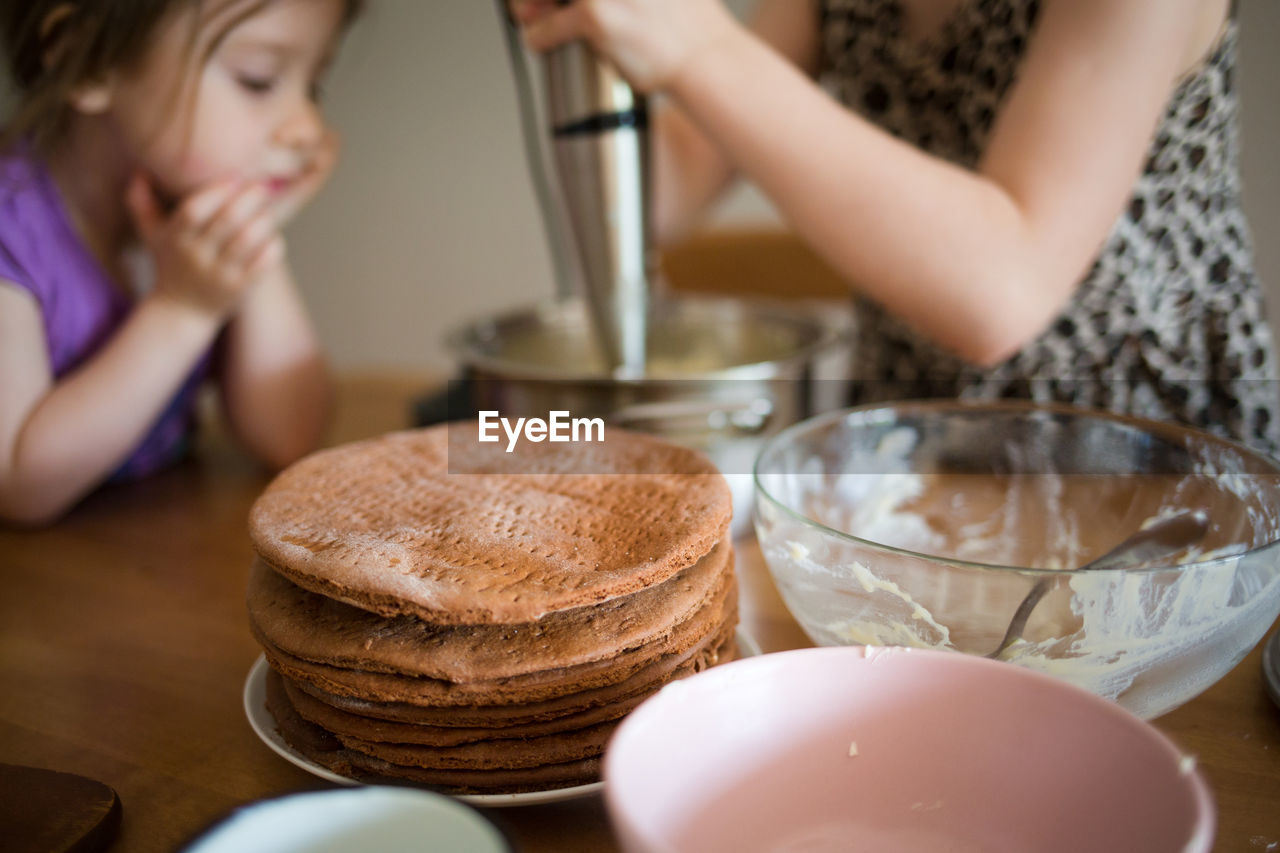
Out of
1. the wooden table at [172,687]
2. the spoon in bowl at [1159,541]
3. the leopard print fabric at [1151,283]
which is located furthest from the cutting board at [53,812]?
the leopard print fabric at [1151,283]

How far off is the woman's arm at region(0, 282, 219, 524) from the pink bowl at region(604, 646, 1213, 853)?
69cm

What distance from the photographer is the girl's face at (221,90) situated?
851 millimetres

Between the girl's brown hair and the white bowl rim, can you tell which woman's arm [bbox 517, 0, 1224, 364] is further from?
the girl's brown hair

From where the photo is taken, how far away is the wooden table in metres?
0.40

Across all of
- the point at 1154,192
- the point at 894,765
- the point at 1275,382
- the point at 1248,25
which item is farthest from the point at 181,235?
the point at 1248,25

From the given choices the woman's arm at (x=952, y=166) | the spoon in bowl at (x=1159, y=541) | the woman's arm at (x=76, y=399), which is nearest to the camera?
the spoon in bowl at (x=1159, y=541)

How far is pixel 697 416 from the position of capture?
0.67m

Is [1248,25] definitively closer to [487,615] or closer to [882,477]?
[882,477]

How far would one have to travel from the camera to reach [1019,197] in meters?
0.66

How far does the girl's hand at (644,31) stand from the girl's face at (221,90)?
35 centimetres

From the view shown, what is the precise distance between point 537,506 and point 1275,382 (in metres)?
0.79

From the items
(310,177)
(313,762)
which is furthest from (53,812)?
(310,177)

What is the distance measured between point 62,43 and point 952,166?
0.84 meters

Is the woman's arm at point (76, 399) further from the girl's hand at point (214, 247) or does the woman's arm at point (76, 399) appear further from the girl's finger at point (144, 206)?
the girl's finger at point (144, 206)
